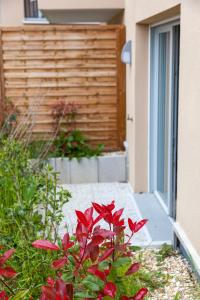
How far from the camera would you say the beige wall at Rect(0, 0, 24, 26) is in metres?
14.8

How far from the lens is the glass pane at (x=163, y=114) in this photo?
5.79 meters

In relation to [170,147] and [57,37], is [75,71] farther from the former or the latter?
[170,147]

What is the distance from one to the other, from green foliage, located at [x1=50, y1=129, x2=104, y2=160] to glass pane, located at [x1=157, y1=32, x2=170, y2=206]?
1449 millimetres

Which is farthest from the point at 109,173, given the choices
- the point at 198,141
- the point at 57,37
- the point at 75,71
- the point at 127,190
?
the point at 198,141

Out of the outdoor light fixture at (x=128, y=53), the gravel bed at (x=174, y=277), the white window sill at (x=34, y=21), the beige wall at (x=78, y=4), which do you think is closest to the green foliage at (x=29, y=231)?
the gravel bed at (x=174, y=277)

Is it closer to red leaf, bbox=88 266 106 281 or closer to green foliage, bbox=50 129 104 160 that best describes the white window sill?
green foliage, bbox=50 129 104 160

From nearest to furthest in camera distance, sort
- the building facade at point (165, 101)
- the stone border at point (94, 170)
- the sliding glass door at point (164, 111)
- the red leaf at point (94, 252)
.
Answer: the red leaf at point (94, 252), the building facade at point (165, 101), the sliding glass door at point (164, 111), the stone border at point (94, 170)

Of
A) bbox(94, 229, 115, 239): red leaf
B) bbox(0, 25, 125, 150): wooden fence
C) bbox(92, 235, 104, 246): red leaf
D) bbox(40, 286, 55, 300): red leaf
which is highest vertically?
bbox(0, 25, 125, 150): wooden fence

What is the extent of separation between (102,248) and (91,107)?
5150 millimetres

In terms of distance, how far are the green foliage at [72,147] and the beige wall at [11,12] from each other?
8.87 m

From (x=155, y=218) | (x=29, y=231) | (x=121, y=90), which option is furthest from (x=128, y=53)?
(x=29, y=231)

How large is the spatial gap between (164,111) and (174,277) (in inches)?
107

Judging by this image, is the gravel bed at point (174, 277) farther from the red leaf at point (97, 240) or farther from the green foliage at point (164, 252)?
the red leaf at point (97, 240)

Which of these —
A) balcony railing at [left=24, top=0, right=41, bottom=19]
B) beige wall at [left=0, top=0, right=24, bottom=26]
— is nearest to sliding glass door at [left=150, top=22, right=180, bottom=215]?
beige wall at [left=0, top=0, right=24, bottom=26]
